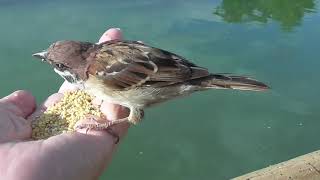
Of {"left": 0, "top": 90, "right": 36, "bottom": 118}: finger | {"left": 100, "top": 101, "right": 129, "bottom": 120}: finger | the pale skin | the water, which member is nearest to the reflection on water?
the water

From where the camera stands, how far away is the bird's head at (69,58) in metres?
3.13

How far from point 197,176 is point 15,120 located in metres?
2.08

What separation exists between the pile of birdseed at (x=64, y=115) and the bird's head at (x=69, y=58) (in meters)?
0.28

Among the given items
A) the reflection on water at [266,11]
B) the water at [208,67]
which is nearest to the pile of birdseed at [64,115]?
the water at [208,67]

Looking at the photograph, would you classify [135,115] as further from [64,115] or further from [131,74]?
[64,115]

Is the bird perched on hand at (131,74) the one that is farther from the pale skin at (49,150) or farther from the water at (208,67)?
the water at (208,67)

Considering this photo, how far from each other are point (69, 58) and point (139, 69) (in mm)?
389

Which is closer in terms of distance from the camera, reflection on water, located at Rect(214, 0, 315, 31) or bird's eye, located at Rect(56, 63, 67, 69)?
bird's eye, located at Rect(56, 63, 67, 69)

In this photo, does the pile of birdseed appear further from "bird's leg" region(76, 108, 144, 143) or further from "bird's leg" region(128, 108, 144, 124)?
"bird's leg" region(128, 108, 144, 124)

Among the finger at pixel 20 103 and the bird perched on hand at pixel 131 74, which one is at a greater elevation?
the bird perched on hand at pixel 131 74

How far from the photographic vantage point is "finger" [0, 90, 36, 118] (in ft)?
11.2

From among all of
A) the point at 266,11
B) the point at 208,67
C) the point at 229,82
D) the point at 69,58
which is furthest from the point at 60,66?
the point at 266,11

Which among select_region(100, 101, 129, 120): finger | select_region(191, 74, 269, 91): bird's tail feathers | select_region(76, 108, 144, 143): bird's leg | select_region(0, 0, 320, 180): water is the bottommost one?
select_region(0, 0, 320, 180): water

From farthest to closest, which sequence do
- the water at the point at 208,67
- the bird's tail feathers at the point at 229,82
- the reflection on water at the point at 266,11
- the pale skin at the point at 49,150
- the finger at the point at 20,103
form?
the reflection on water at the point at 266,11, the water at the point at 208,67, the finger at the point at 20,103, the bird's tail feathers at the point at 229,82, the pale skin at the point at 49,150
